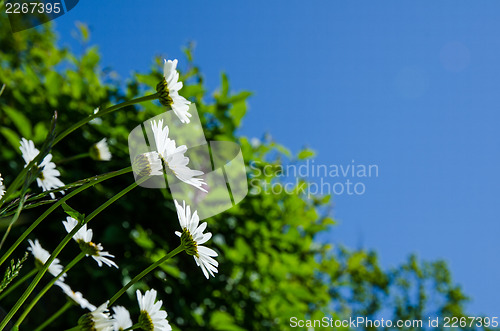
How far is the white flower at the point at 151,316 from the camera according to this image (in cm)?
57

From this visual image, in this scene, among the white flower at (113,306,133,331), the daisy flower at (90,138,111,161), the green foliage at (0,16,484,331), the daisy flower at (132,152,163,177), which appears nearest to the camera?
the daisy flower at (132,152,163,177)

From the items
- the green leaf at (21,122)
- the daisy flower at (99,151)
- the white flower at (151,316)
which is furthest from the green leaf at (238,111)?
the white flower at (151,316)

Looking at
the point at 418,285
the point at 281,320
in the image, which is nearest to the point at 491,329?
the point at 418,285

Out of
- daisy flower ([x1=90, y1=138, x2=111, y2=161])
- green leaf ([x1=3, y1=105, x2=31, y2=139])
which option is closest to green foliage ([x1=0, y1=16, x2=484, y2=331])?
green leaf ([x1=3, y1=105, x2=31, y2=139])

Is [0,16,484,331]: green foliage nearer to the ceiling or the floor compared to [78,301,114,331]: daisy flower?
nearer to the ceiling

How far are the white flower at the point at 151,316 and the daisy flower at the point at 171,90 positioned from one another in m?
0.21

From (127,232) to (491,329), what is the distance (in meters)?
10.2

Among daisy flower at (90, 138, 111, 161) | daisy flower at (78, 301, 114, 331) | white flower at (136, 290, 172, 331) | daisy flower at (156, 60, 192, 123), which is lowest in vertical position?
daisy flower at (78, 301, 114, 331)

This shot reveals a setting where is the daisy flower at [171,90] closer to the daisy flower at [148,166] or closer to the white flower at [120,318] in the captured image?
the daisy flower at [148,166]

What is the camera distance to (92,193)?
5.17 feet

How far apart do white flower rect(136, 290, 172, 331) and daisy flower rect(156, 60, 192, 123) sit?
21cm

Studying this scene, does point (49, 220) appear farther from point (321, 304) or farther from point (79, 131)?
point (321, 304)

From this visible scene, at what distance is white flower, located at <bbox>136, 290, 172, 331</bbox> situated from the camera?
0.57 m

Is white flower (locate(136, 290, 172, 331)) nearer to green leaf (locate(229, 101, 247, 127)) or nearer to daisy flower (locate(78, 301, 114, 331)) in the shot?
daisy flower (locate(78, 301, 114, 331))
